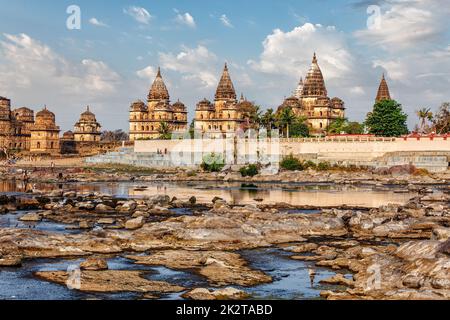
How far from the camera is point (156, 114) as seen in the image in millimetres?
137750

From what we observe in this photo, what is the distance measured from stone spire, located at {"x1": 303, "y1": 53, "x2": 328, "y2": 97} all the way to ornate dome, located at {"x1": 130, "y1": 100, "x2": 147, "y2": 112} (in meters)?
34.9

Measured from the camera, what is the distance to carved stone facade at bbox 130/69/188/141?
138 meters

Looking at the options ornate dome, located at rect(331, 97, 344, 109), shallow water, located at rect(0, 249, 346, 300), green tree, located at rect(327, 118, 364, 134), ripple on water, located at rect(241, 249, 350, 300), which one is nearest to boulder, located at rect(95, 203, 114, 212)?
shallow water, located at rect(0, 249, 346, 300)

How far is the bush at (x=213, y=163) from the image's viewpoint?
310 ft

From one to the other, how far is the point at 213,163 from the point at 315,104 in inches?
1496

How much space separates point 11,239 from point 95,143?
110534 mm

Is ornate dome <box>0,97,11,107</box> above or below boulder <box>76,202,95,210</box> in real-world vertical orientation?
above

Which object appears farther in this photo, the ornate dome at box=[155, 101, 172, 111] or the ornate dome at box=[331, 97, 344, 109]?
the ornate dome at box=[155, 101, 172, 111]

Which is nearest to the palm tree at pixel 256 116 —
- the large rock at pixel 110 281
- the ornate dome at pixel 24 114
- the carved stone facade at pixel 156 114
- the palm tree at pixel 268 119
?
the palm tree at pixel 268 119

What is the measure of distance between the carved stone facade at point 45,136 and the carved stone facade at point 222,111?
27.9 meters

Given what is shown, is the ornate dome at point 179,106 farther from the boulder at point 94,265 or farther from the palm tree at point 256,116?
the boulder at point 94,265

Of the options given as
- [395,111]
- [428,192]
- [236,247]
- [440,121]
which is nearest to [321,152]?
[395,111]

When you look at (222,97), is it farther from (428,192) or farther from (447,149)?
(428,192)

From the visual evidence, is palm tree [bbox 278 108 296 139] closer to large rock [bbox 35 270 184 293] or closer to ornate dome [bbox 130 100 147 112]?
ornate dome [bbox 130 100 147 112]
